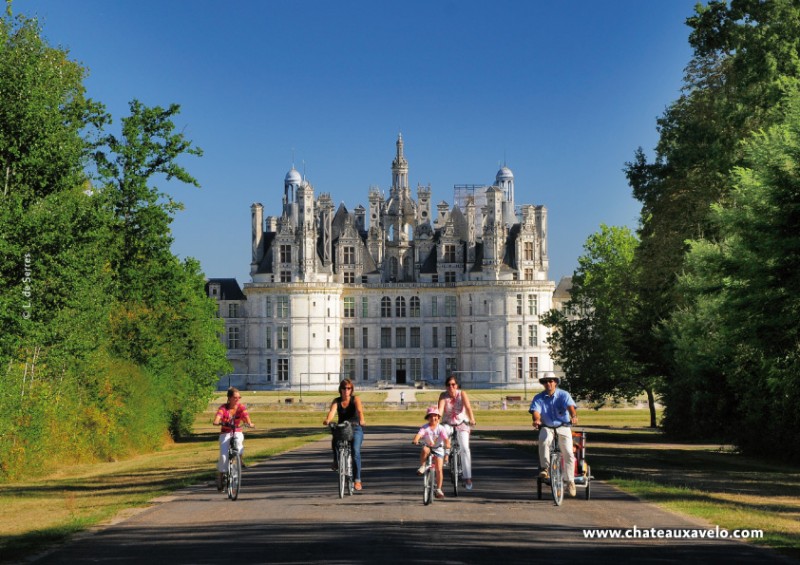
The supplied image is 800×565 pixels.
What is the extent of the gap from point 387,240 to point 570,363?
54.0 metres

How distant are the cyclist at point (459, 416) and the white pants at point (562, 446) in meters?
1.74

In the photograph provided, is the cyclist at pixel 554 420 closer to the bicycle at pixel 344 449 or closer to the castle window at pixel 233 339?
the bicycle at pixel 344 449

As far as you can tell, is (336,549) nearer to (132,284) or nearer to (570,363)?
(132,284)

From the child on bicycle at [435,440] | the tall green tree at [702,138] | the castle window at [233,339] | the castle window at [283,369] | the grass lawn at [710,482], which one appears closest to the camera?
the grass lawn at [710,482]

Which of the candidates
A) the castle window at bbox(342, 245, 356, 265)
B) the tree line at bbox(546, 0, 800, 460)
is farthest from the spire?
the tree line at bbox(546, 0, 800, 460)

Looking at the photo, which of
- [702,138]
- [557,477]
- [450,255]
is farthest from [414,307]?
[557,477]

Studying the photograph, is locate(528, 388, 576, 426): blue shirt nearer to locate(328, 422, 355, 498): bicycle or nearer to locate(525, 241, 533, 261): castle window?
locate(328, 422, 355, 498): bicycle

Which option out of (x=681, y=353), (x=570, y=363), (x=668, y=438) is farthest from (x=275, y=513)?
(x=570, y=363)

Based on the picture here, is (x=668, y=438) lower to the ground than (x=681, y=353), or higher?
A: lower

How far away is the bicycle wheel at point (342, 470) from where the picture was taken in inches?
669

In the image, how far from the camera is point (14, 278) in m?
26.2

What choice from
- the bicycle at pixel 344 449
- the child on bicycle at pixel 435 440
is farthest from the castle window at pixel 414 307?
the child on bicycle at pixel 435 440

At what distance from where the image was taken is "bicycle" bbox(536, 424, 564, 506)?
15.8 meters

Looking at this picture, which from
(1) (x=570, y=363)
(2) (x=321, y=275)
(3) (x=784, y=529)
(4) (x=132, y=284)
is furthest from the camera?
(2) (x=321, y=275)
